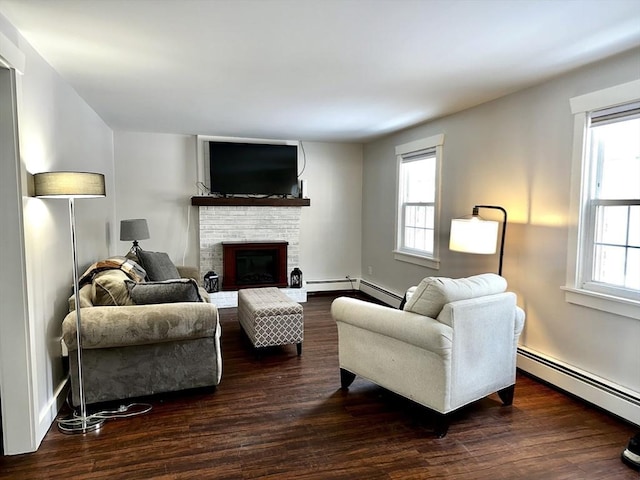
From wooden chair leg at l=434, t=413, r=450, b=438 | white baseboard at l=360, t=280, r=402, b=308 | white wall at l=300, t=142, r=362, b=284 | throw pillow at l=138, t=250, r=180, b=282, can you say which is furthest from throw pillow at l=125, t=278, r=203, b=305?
white wall at l=300, t=142, r=362, b=284

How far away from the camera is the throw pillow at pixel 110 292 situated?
→ 3.04 m

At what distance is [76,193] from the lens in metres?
2.43

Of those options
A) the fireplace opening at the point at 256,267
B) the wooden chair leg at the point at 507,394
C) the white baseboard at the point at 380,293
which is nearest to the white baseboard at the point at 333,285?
the white baseboard at the point at 380,293

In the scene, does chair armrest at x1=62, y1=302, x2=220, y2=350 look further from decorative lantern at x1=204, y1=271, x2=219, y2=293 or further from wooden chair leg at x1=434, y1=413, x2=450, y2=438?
decorative lantern at x1=204, y1=271, x2=219, y2=293

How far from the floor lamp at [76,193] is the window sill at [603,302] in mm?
3353

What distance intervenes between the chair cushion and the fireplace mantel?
3721mm

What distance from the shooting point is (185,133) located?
577 cm

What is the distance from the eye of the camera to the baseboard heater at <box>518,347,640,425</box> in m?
2.67

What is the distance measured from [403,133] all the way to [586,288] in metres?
3.11

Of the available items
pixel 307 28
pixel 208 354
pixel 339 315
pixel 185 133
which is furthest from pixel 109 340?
pixel 185 133

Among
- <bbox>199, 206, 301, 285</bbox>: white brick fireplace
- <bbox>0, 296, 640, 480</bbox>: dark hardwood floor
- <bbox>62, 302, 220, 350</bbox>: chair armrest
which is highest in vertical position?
<bbox>199, 206, 301, 285</bbox>: white brick fireplace

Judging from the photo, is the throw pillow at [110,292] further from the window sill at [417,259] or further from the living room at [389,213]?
the window sill at [417,259]

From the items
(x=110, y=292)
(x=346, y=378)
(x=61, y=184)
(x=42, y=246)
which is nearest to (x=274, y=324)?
(x=346, y=378)

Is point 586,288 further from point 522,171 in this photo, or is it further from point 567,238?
point 522,171
